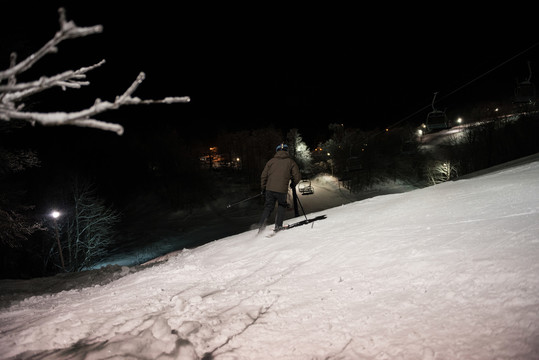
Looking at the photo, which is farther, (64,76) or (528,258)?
(528,258)

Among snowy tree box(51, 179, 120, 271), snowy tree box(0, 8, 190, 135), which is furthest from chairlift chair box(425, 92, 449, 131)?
snowy tree box(51, 179, 120, 271)

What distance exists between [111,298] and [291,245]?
3.77 metres

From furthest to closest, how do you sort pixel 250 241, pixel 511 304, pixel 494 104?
pixel 494 104 < pixel 250 241 < pixel 511 304

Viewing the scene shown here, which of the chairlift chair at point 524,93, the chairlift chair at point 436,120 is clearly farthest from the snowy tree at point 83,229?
the chairlift chair at point 524,93

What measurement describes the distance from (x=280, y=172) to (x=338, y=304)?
5.03 metres

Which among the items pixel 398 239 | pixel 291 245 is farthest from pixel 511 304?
pixel 291 245

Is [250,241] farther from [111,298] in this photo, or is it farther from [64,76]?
[64,76]

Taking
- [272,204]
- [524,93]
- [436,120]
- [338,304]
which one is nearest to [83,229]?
[272,204]

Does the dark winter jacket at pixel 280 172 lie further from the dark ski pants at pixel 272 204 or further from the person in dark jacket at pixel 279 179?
the dark ski pants at pixel 272 204

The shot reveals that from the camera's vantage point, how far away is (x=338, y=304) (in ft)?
11.4

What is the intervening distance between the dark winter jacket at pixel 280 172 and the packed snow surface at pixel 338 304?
248cm

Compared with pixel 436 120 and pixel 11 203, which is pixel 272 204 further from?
pixel 436 120

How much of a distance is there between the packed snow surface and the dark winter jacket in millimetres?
2480

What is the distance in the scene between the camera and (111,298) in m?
4.73
